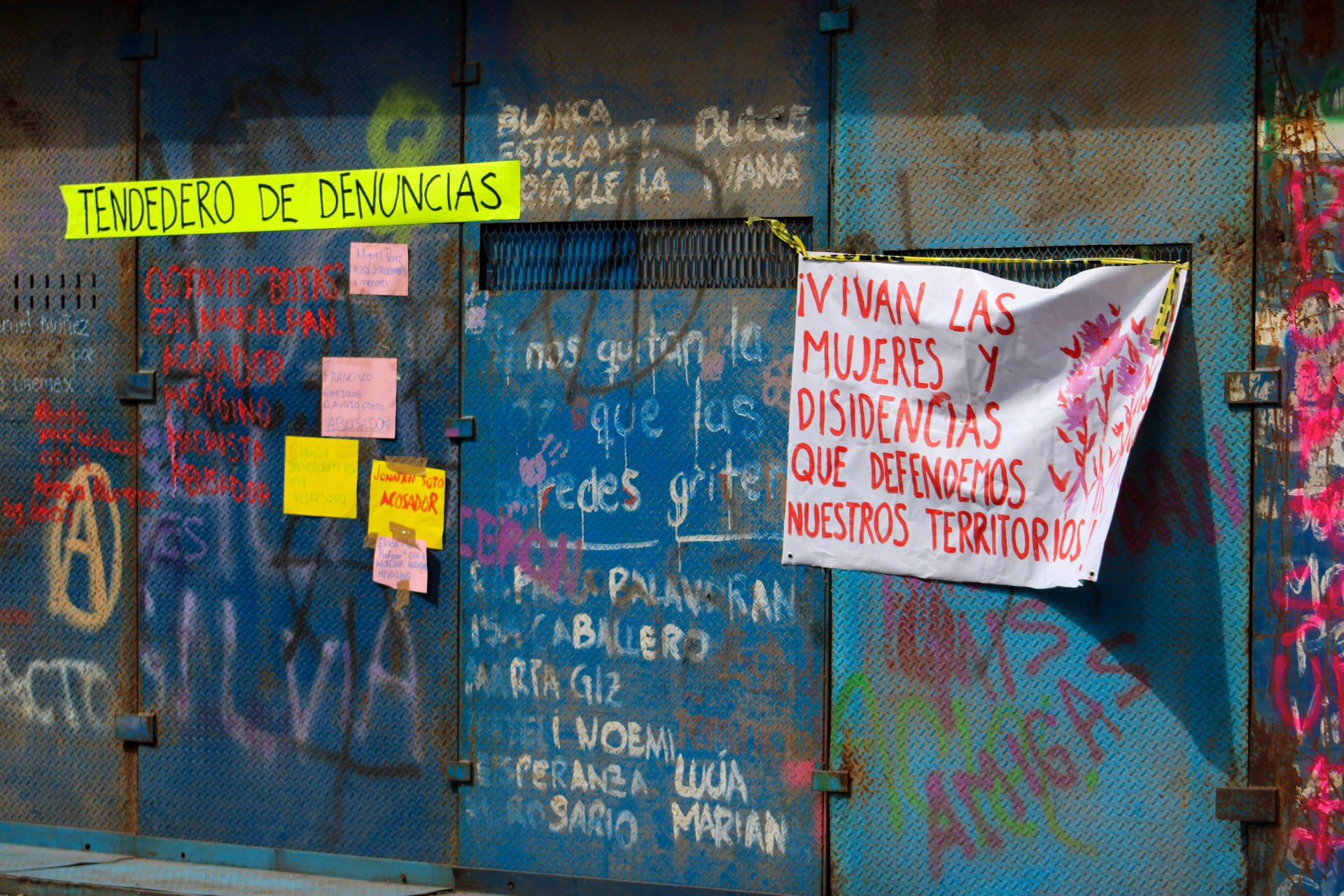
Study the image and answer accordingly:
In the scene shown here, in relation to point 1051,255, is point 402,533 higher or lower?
→ lower

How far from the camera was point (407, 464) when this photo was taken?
479 cm

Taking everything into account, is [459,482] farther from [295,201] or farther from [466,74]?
[466,74]

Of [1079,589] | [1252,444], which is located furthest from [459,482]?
[1252,444]

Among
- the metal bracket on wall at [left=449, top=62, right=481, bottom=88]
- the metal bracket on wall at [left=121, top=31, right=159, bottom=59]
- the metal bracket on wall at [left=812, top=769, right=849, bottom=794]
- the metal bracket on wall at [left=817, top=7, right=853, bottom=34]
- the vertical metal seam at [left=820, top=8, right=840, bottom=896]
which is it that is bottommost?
the metal bracket on wall at [left=812, top=769, right=849, bottom=794]

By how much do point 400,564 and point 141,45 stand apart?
7.68ft

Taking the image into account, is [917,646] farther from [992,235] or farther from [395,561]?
[395,561]

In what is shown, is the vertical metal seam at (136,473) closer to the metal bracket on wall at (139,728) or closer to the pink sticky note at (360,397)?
the metal bracket on wall at (139,728)

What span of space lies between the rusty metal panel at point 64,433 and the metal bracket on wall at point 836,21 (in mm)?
2788

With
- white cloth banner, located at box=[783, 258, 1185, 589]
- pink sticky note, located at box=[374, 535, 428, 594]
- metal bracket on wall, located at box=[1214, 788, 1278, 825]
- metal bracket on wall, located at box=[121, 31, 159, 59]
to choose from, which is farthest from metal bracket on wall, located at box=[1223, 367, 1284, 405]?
metal bracket on wall, located at box=[121, 31, 159, 59]

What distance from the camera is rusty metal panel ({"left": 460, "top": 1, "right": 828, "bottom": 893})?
4.45 metres

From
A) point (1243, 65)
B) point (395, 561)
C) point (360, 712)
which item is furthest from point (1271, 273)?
point (360, 712)

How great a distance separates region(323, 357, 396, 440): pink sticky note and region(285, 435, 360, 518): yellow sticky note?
2.6 inches

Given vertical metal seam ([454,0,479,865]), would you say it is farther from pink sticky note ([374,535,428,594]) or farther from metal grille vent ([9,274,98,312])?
metal grille vent ([9,274,98,312])

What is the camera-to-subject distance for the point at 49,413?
518 cm
